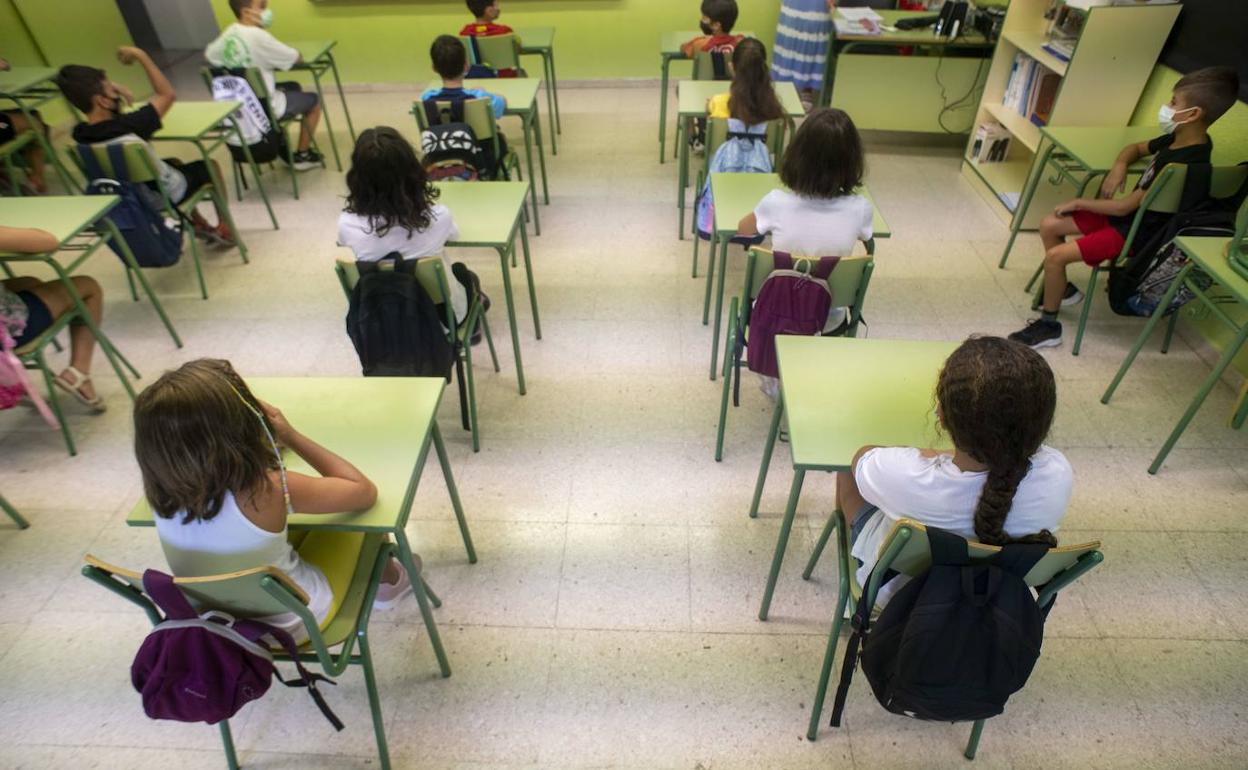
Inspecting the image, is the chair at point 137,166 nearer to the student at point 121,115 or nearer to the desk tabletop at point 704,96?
the student at point 121,115

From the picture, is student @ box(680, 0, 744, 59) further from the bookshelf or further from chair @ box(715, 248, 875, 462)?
chair @ box(715, 248, 875, 462)

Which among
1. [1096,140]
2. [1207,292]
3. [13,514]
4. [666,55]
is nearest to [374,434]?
[13,514]

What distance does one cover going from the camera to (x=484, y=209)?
2.62 metres

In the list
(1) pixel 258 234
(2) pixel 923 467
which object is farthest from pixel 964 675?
(1) pixel 258 234

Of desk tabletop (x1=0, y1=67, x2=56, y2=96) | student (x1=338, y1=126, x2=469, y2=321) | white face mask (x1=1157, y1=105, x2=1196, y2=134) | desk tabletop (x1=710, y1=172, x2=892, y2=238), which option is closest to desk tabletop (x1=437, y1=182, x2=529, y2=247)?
student (x1=338, y1=126, x2=469, y2=321)

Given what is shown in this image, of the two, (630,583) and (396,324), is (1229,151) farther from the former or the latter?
(396,324)

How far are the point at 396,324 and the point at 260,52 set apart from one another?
306 centimetres

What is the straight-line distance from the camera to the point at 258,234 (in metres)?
4.03

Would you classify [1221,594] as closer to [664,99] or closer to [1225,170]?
[1225,170]

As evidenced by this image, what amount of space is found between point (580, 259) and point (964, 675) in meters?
2.89

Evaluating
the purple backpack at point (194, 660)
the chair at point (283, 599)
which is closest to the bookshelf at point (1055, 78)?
the chair at point (283, 599)

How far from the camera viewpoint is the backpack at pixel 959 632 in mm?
1204

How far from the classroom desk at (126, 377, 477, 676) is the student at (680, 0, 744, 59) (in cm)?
327

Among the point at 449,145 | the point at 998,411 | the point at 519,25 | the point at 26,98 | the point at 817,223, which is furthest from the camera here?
the point at 519,25
